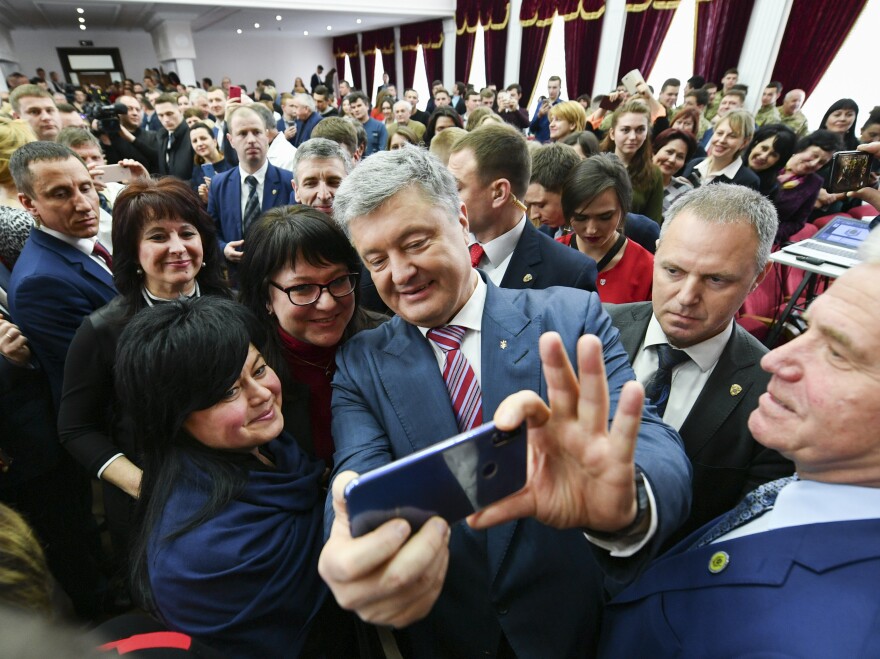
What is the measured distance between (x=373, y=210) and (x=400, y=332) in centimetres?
35

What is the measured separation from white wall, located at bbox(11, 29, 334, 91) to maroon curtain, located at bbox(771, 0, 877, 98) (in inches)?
791

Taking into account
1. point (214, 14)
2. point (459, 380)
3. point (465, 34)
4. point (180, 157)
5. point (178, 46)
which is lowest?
point (459, 380)

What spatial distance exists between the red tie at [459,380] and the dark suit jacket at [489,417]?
0.04 meters

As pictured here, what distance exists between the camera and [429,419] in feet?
3.90

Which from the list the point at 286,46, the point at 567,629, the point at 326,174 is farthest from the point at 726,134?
the point at 286,46

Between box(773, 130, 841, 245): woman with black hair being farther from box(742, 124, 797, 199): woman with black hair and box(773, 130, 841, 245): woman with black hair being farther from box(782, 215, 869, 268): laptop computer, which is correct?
box(782, 215, 869, 268): laptop computer

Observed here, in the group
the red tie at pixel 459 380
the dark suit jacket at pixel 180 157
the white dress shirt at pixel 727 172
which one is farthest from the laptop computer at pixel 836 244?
the dark suit jacket at pixel 180 157

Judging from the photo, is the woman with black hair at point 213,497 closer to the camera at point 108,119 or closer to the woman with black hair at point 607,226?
the woman with black hair at point 607,226

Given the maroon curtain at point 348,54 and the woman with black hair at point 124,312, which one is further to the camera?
the maroon curtain at point 348,54

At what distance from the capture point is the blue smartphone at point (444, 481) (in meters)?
0.65

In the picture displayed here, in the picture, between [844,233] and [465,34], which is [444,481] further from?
[465,34]

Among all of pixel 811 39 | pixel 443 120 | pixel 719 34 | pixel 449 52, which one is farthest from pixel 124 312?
pixel 449 52

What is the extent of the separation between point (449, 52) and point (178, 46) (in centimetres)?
869

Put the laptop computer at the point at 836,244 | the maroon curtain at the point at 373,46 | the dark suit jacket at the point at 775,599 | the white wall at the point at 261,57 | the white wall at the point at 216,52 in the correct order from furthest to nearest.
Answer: the white wall at the point at 261,57 < the maroon curtain at the point at 373,46 < the white wall at the point at 216,52 < the laptop computer at the point at 836,244 < the dark suit jacket at the point at 775,599
